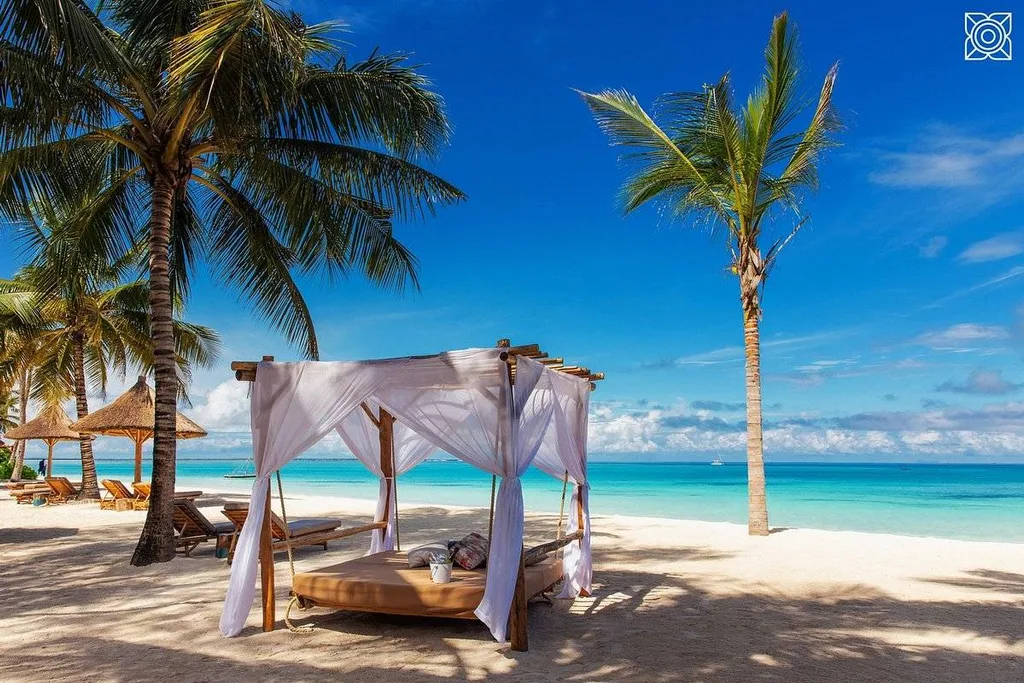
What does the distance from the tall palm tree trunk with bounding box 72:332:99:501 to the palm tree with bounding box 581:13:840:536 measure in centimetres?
1322

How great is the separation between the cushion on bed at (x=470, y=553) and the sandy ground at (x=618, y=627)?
0.42 metres

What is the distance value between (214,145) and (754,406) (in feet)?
25.1

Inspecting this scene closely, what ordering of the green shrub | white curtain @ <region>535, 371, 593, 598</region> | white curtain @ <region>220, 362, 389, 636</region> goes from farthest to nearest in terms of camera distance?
1. the green shrub
2. white curtain @ <region>535, 371, 593, 598</region>
3. white curtain @ <region>220, 362, 389, 636</region>

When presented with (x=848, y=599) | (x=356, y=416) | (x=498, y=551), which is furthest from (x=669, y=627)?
(x=356, y=416)

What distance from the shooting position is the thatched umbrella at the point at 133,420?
15.1m

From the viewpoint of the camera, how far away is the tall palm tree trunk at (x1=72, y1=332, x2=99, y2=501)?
53.7 feet

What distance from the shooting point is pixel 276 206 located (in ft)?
A: 28.7

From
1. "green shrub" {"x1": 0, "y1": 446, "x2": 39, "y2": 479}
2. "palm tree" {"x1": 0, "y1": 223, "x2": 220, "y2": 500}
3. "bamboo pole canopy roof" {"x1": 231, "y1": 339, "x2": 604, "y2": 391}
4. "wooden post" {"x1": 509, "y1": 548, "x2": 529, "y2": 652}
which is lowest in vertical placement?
"green shrub" {"x1": 0, "y1": 446, "x2": 39, "y2": 479}

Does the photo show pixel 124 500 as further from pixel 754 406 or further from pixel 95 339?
pixel 754 406

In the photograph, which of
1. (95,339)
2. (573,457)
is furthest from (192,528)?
(95,339)

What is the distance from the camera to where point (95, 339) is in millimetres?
17531

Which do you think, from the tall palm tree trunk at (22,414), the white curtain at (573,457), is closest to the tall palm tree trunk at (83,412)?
the tall palm tree trunk at (22,414)

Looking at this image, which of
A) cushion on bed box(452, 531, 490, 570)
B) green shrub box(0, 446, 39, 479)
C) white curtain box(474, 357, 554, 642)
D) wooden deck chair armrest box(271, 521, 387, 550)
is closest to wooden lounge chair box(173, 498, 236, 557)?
wooden deck chair armrest box(271, 521, 387, 550)

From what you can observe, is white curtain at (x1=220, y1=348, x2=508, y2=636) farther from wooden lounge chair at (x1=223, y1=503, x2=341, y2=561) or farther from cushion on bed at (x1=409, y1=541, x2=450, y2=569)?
wooden lounge chair at (x1=223, y1=503, x2=341, y2=561)
